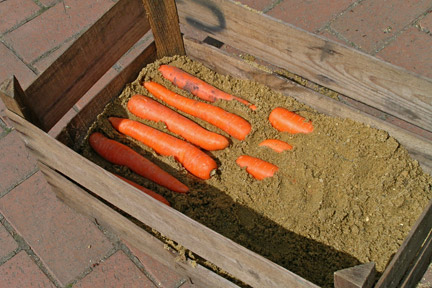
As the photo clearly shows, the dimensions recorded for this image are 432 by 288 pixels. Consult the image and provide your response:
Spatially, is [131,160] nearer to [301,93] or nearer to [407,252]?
[301,93]

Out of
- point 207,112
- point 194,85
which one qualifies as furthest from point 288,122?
point 194,85

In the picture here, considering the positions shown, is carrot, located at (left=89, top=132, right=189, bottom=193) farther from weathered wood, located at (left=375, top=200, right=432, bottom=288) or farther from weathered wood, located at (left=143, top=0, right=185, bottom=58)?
weathered wood, located at (left=375, top=200, right=432, bottom=288)

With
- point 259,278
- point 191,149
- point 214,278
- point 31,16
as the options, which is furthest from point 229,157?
point 31,16

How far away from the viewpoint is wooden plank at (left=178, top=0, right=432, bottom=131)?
2.85 metres

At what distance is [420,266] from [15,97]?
6.87 ft

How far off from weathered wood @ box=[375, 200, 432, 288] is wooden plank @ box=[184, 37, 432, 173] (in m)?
0.65

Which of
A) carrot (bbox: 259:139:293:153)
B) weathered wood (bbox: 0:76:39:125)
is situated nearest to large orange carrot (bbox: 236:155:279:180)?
carrot (bbox: 259:139:293:153)

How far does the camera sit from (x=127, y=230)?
2959 mm

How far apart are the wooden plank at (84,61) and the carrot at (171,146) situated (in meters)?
0.36

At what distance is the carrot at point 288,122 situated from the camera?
3.23 m

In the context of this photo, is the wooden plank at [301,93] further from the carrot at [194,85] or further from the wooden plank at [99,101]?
the wooden plank at [99,101]

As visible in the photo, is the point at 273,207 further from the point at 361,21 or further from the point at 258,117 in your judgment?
the point at 361,21

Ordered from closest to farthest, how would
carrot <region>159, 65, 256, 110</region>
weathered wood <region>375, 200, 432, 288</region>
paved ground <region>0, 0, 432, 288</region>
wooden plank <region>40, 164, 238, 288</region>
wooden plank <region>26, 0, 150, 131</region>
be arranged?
weathered wood <region>375, 200, 432, 288</region>
wooden plank <region>40, 164, 238, 288</region>
wooden plank <region>26, 0, 150, 131</region>
paved ground <region>0, 0, 432, 288</region>
carrot <region>159, 65, 256, 110</region>

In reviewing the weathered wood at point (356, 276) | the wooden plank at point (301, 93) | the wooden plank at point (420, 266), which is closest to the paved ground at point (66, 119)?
the wooden plank at point (420, 266)
